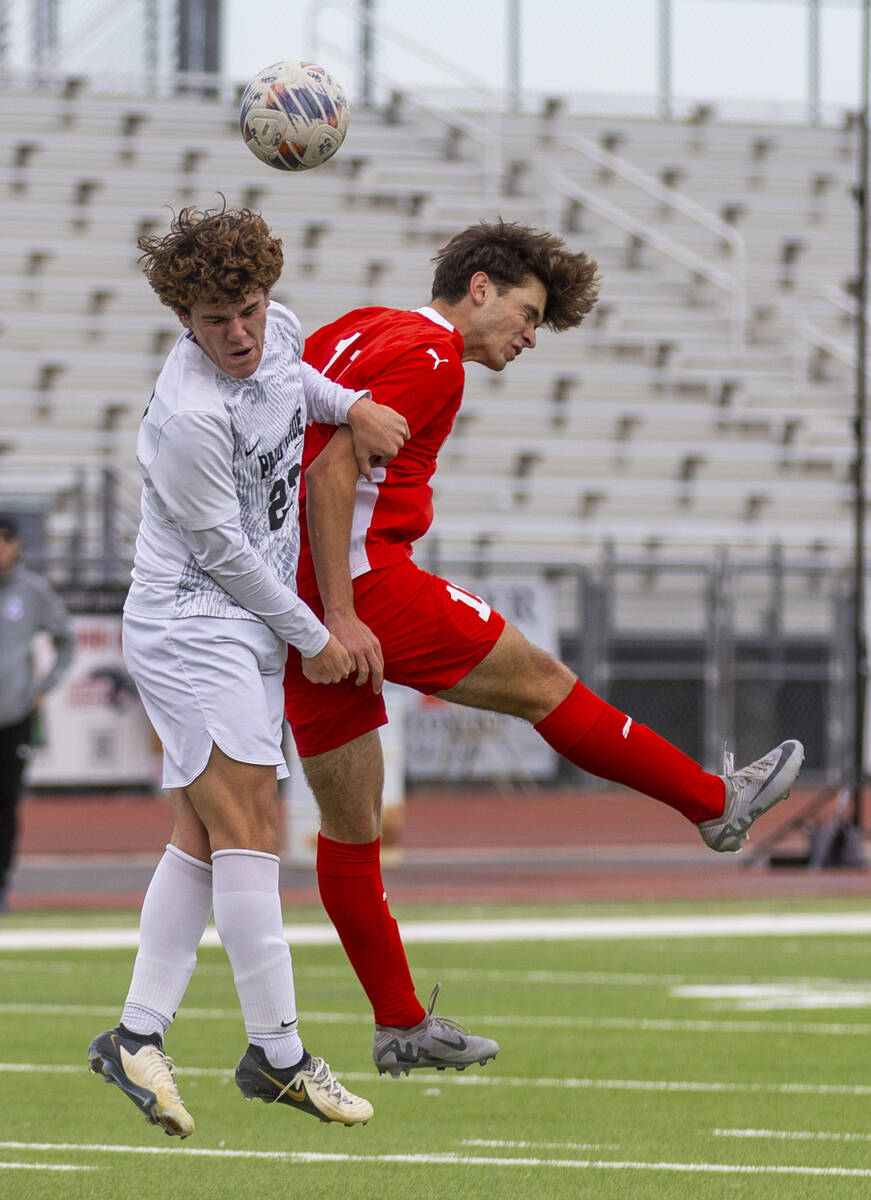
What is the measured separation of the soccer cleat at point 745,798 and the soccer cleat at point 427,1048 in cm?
79

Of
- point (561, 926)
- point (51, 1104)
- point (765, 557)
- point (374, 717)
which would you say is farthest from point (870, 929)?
point (765, 557)

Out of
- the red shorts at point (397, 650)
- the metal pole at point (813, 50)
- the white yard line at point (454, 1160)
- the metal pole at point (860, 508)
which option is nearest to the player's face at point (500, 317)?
the red shorts at point (397, 650)

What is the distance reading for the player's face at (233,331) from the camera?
15.3 feet

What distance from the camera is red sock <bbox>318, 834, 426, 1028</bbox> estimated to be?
5434 mm

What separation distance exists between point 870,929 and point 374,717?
7010mm

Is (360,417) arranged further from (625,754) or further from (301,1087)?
(301,1087)

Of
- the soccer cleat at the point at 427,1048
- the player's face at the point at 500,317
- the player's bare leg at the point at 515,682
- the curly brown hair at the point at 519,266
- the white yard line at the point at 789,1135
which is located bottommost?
the white yard line at the point at 789,1135

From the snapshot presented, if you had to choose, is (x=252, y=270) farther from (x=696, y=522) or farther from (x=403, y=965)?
(x=696, y=522)

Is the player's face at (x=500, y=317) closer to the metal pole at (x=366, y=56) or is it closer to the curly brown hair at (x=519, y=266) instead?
the curly brown hair at (x=519, y=266)

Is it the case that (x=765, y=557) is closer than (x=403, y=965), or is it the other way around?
(x=403, y=965)

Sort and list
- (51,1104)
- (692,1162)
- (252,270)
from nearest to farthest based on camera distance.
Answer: (252,270) < (692,1162) < (51,1104)

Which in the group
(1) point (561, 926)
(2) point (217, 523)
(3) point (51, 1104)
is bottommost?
(1) point (561, 926)

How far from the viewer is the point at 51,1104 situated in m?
6.63

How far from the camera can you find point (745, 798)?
5383 millimetres
